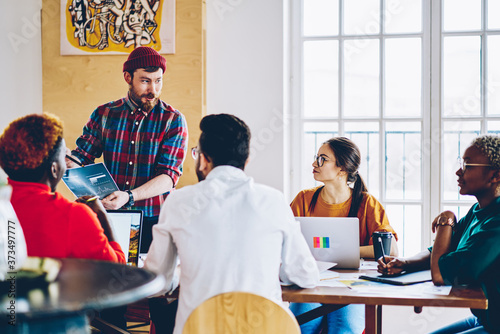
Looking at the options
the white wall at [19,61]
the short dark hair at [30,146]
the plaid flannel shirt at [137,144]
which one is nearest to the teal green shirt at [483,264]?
the short dark hair at [30,146]

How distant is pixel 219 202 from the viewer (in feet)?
5.69

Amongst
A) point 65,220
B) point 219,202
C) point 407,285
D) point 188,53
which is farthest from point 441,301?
point 188,53

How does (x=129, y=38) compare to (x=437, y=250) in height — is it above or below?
above

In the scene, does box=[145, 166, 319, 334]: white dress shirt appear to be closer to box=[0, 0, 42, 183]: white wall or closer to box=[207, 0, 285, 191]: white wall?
box=[207, 0, 285, 191]: white wall

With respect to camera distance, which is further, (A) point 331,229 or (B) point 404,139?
(B) point 404,139

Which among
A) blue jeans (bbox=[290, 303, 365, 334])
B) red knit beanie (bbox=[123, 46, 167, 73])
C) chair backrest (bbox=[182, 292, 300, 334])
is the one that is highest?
red knit beanie (bbox=[123, 46, 167, 73])

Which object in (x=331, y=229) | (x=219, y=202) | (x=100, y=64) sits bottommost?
(x=331, y=229)

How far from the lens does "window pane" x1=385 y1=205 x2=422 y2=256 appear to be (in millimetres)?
3828

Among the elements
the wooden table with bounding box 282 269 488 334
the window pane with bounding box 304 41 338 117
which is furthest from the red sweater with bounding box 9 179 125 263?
the window pane with bounding box 304 41 338 117

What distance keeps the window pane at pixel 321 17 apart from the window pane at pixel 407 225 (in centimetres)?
132

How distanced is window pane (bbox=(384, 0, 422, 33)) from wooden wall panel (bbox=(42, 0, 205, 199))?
1283 millimetres

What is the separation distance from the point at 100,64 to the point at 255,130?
115cm

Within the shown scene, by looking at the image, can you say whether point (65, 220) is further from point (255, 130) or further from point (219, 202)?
point (255, 130)

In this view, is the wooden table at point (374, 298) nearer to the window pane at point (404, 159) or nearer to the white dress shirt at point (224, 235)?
the white dress shirt at point (224, 235)
